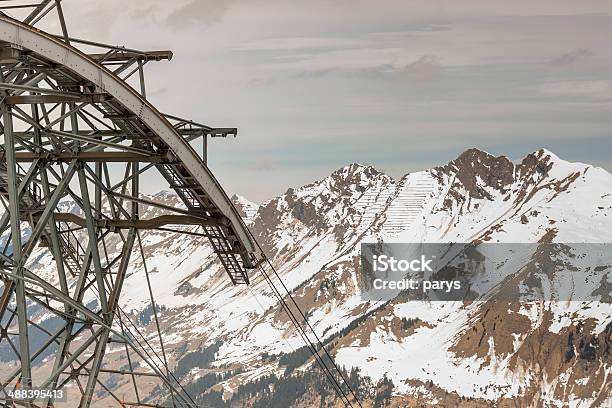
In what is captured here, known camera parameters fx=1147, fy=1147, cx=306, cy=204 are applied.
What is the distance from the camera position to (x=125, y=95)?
36562 mm

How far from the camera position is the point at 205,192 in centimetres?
4200

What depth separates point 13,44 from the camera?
1275 inches

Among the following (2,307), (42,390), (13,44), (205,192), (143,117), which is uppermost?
(13,44)

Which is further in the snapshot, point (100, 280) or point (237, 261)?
point (237, 261)

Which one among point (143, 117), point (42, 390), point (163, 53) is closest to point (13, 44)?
point (143, 117)

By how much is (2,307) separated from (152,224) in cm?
756

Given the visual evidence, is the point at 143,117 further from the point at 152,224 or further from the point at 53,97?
the point at 152,224

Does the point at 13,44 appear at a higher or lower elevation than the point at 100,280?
higher

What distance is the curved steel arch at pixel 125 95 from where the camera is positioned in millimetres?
32719

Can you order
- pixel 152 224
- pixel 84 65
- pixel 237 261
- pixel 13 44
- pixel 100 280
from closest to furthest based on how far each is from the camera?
pixel 13 44, pixel 84 65, pixel 100 280, pixel 152 224, pixel 237 261

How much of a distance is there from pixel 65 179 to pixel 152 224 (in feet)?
19.8

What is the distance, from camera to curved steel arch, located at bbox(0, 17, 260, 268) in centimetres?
3272

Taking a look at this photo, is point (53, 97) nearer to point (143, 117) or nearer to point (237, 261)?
point (143, 117)

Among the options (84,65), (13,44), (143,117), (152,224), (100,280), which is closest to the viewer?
(13,44)
